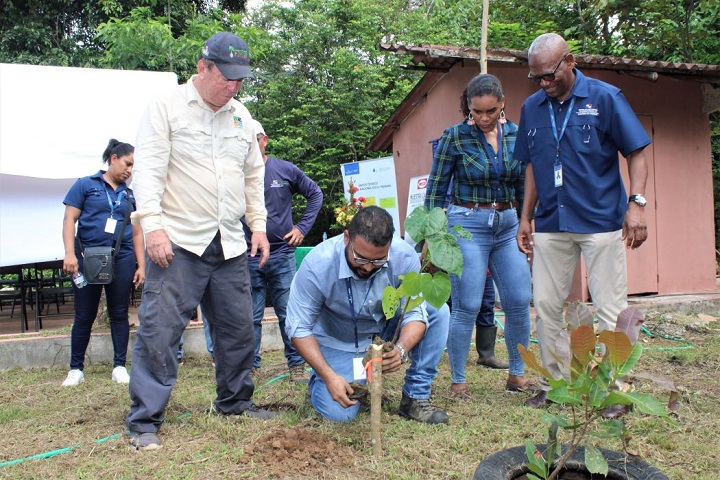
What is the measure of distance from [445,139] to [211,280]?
5.25 ft

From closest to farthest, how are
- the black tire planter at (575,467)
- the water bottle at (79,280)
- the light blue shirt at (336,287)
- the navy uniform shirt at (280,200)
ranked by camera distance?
the black tire planter at (575,467) → the light blue shirt at (336,287) → the water bottle at (79,280) → the navy uniform shirt at (280,200)

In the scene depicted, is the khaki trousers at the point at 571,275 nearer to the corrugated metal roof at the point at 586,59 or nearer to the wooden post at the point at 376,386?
the wooden post at the point at 376,386

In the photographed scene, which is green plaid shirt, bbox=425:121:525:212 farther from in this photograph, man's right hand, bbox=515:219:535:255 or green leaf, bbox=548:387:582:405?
green leaf, bbox=548:387:582:405

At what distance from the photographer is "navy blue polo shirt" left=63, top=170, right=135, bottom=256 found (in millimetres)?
4383

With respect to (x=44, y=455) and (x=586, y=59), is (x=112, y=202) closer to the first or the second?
(x=44, y=455)

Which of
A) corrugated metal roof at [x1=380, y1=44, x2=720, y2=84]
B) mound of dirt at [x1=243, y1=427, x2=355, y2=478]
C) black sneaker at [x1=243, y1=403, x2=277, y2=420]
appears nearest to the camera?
mound of dirt at [x1=243, y1=427, x2=355, y2=478]

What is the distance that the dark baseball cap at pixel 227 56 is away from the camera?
2.98 meters

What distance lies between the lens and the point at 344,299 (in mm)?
3059

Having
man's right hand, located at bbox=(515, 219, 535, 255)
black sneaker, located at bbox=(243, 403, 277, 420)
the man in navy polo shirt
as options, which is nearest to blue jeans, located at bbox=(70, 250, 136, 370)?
black sneaker, located at bbox=(243, 403, 277, 420)

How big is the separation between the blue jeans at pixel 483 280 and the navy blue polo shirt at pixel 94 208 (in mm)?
2468

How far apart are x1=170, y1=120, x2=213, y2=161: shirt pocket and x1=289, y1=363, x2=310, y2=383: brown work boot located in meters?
1.78

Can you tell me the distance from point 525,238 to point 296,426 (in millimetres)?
1646

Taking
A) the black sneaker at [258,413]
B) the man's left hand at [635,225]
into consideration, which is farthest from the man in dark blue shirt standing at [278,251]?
the man's left hand at [635,225]

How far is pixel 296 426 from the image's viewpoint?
10.1 ft
